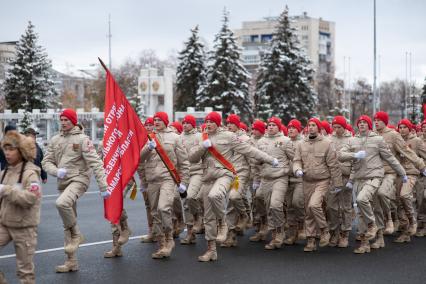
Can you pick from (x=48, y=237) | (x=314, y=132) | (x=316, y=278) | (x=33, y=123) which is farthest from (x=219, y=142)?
(x=33, y=123)

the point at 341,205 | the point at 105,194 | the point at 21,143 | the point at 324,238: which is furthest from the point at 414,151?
the point at 21,143

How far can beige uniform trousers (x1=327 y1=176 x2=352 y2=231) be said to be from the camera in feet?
38.1

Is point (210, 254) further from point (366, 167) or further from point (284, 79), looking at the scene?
point (284, 79)

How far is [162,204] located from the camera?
33.8ft

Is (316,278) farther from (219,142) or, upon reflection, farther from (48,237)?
→ (48,237)

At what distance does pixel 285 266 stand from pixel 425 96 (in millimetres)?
51233

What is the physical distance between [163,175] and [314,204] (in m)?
2.52

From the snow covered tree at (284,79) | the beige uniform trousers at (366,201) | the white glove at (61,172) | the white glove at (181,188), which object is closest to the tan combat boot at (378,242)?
the beige uniform trousers at (366,201)

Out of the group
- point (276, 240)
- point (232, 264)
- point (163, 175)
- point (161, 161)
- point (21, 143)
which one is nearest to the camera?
point (21, 143)

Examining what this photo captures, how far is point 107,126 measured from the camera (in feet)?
33.8

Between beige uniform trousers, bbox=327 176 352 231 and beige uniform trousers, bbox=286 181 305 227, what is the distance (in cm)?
48

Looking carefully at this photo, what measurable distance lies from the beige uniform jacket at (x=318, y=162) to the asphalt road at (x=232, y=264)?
3.93 feet

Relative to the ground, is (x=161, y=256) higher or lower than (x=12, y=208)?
lower

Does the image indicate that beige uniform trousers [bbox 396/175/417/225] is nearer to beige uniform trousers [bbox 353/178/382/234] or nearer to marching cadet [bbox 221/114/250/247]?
beige uniform trousers [bbox 353/178/382/234]
